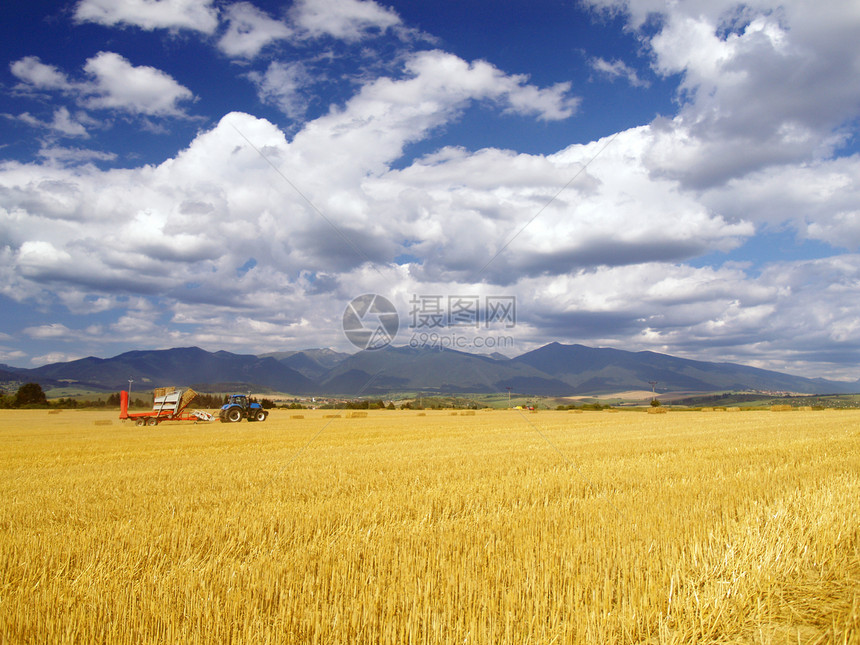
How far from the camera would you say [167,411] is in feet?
116

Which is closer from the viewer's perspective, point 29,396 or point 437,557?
point 437,557

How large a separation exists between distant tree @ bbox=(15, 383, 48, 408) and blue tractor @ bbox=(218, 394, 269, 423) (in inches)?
2353

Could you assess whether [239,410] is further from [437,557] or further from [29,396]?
[29,396]

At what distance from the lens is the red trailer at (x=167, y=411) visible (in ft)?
114

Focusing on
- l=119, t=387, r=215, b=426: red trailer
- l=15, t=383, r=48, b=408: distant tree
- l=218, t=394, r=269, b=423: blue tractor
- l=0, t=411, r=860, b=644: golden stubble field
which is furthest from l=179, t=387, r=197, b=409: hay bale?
l=15, t=383, r=48, b=408: distant tree

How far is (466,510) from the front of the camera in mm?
7297

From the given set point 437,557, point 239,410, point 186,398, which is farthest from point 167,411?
point 437,557

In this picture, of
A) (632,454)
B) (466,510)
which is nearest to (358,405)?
(632,454)

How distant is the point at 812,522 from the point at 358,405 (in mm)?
72089

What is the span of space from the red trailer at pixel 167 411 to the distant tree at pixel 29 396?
5734 cm

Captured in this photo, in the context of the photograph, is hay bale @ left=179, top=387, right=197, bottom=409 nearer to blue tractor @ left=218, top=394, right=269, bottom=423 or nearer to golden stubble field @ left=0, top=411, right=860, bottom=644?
blue tractor @ left=218, top=394, right=269, bottom=423

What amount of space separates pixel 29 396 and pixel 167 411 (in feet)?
203

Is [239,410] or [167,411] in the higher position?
[167,411]

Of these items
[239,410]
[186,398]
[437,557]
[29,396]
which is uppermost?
[437,557]
